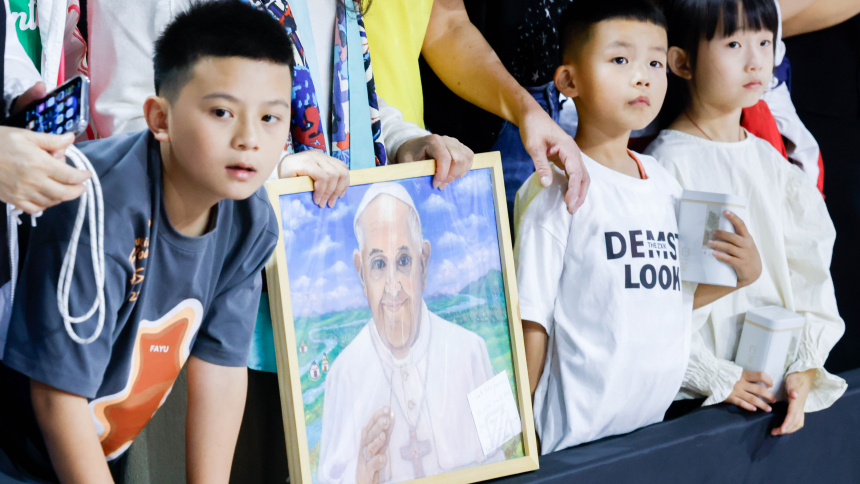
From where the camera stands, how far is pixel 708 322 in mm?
1407

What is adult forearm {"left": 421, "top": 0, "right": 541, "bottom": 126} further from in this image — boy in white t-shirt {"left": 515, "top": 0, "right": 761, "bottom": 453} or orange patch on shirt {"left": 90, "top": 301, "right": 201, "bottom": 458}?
orange patch on shirt {"left": 90, "top": 301, "right": 201, "bottom": 458}

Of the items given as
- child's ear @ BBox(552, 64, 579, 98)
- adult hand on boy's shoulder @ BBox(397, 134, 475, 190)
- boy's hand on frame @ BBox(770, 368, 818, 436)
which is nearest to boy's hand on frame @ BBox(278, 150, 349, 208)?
adult hand on boy's shoulder @ BBox(397, 134, 475, 190)

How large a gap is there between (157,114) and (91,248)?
158mm

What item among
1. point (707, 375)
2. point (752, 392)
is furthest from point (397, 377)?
point (752, 392)

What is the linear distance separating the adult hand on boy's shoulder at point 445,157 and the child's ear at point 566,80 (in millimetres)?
271

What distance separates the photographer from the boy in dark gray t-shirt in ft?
2.32

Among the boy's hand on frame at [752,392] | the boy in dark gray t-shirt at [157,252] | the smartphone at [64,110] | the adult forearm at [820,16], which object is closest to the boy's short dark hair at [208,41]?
the boy in dark gray t-shirt at [157,252]

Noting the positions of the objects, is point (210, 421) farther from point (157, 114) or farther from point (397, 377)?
point (157, 114)

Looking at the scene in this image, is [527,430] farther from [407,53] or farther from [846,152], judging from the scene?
[846,152]

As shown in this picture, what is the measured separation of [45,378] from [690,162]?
116 cm

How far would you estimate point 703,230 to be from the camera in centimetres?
124

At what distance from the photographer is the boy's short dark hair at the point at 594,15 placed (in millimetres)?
1173

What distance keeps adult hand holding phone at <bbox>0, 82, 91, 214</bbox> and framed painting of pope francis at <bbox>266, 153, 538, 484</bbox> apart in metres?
0.30

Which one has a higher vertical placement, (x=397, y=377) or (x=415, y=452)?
A: (x=397, y=377)
